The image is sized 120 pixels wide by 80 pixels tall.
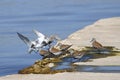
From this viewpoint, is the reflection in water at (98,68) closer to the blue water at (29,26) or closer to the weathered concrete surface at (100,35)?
the blue water at (29,26)

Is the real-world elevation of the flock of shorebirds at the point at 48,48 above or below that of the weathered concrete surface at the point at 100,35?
below

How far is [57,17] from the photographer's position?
35.8 metres

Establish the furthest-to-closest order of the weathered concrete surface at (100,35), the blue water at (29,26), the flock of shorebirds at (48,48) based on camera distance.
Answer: the weathered concrete surface at (100,35), the blue water at (29,26), the flock of shorebirds at (48,48)

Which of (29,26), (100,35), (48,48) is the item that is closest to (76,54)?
(48,48)

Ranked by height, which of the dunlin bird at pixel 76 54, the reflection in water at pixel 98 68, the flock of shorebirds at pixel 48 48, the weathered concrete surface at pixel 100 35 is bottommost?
the reflection in water at pixel 98 68

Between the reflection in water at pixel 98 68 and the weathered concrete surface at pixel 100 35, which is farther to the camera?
the weathered concrete surface at pixel 100 35

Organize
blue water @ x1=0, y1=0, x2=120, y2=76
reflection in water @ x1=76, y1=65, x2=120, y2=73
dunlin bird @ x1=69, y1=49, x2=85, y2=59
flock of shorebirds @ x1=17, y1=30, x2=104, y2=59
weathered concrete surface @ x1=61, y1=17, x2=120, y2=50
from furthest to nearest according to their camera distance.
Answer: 1. weathered concrete surface @ x1=61, y1=17, x2=120, y2=50
2. blue water @ x1=0, y1=0, x2=120, y2=76
3. flock of shorebirds @ x1=17, y1=30, x2=104, y2=59
4. dunlin bird @ x1=69, y1=49, x2=85, y2=59
5. reflection in water @ x1=76, y1=65, x2=120, y2=73

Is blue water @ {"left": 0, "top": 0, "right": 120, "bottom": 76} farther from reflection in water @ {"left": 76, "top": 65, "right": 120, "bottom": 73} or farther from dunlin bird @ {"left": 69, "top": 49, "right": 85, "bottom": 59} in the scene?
reflection in water @ {"left": 76, "top": 65, "right": 120, "bottom": 73}

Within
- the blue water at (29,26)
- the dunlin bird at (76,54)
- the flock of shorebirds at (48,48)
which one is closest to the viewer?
the dunlin bird at (76,54)

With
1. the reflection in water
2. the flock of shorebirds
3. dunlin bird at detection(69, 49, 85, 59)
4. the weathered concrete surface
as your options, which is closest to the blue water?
the flock of shorebirds

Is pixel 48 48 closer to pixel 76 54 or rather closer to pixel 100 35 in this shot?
pixel 76 54

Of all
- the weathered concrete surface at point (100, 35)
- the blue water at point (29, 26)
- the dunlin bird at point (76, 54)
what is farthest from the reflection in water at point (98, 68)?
the weathered concrete surface at point (100, 35)

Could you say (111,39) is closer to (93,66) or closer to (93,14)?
(93,66)

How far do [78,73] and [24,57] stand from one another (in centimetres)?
458
